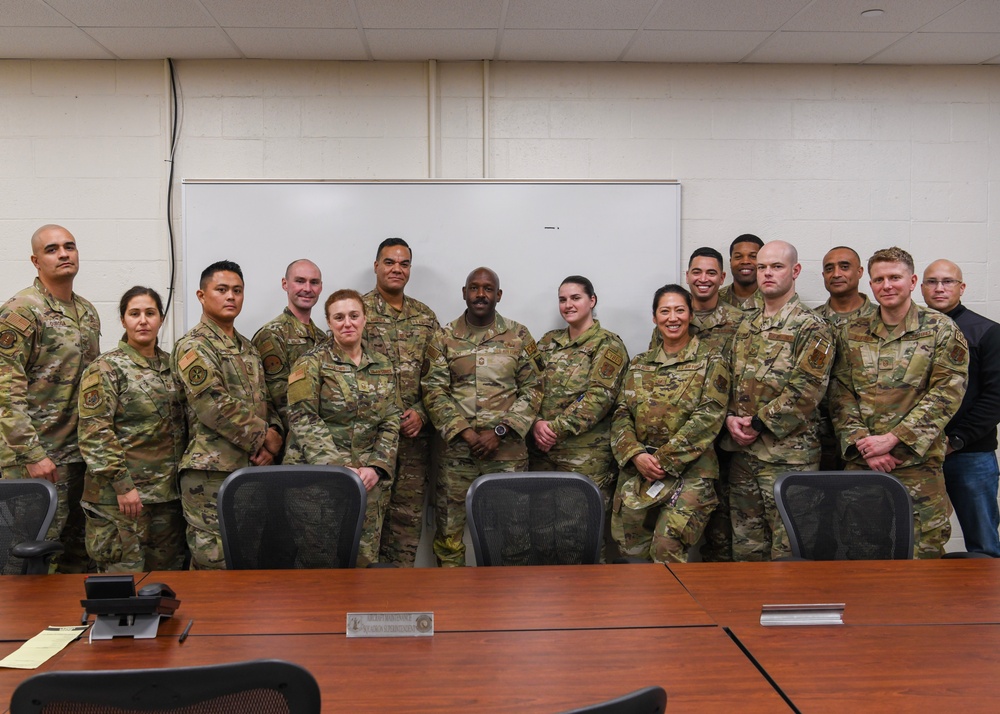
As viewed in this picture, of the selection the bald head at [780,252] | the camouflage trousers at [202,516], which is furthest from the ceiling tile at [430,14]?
the camouflage trousers at [202,516]

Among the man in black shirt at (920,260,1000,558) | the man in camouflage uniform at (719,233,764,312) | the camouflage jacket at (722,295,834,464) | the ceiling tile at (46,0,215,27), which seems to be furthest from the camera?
the man in camouflage uniform at (719,233,764,312)

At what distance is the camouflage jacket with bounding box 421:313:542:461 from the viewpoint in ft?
13.2

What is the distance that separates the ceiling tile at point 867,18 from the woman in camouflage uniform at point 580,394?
173cm

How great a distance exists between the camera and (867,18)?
3.91m

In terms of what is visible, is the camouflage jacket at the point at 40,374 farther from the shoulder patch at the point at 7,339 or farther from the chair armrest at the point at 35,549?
the chair armrest at the point at 35,549

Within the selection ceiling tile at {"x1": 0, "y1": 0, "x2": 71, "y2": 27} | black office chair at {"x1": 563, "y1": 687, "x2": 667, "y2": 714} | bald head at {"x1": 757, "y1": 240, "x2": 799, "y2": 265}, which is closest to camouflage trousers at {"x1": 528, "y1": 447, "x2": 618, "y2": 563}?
bald head at {"x1": 757, "y1": 240, "x2": 799, "y2": 265}

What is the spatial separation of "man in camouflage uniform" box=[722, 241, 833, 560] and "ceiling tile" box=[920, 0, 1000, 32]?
1.48 meters

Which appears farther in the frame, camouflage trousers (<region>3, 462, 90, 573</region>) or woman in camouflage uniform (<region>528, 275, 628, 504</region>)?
woman in camouflage uniform (<region>528, 275, 628, 504</region>)

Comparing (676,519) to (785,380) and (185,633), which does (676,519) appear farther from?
(185,633)

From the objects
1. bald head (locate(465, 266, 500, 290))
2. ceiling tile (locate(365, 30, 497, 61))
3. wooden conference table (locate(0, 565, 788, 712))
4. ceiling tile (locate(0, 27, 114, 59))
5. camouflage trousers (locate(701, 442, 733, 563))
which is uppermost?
ceiling tile (locate(365, 30, 497, 61))

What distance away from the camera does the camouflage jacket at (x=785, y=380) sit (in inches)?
141

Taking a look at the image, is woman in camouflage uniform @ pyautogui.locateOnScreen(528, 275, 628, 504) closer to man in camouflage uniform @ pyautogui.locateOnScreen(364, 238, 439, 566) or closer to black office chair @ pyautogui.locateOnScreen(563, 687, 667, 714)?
man in camouflage uniform @ pyautogui.locateOnScreen(364, 238, 439, 566)

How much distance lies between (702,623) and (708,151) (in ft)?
11.2

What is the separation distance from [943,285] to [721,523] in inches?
67.2
